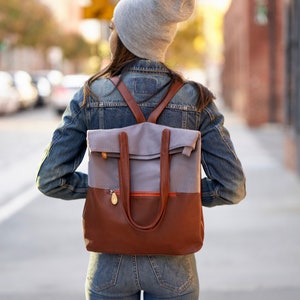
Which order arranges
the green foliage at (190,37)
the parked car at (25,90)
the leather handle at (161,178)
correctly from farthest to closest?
the green foliage at (190,37) → the parked car at (25,90) → the leather handle at (161,178)

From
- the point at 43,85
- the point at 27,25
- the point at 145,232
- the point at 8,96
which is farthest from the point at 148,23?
the point at 27,25

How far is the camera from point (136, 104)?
3.03m

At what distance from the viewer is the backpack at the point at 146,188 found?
9.53ft

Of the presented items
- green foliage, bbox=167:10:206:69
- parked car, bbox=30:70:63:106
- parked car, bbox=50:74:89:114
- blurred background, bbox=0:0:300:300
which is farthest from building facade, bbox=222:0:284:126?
green foliage, bbox=167:10:206:69

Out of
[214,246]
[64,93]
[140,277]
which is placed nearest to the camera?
[140,277]

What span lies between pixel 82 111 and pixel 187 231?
52 cm

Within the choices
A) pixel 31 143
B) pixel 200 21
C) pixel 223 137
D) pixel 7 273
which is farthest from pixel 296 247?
pixel 200 21

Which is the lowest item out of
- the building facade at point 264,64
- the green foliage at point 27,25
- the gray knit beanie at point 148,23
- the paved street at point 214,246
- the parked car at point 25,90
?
the paved street at point 214,246

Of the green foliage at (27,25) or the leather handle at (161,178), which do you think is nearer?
the leather handle at (161,178)

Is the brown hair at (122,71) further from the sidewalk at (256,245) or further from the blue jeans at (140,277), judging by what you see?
the sidewalk at (256,245)

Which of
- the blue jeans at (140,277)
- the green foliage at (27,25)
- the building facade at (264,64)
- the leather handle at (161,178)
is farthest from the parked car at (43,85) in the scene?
the leather handle at (161,178)

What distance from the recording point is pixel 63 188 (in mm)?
3186

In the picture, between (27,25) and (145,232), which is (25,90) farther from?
(145,232)

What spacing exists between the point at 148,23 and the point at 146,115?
0.30 m
